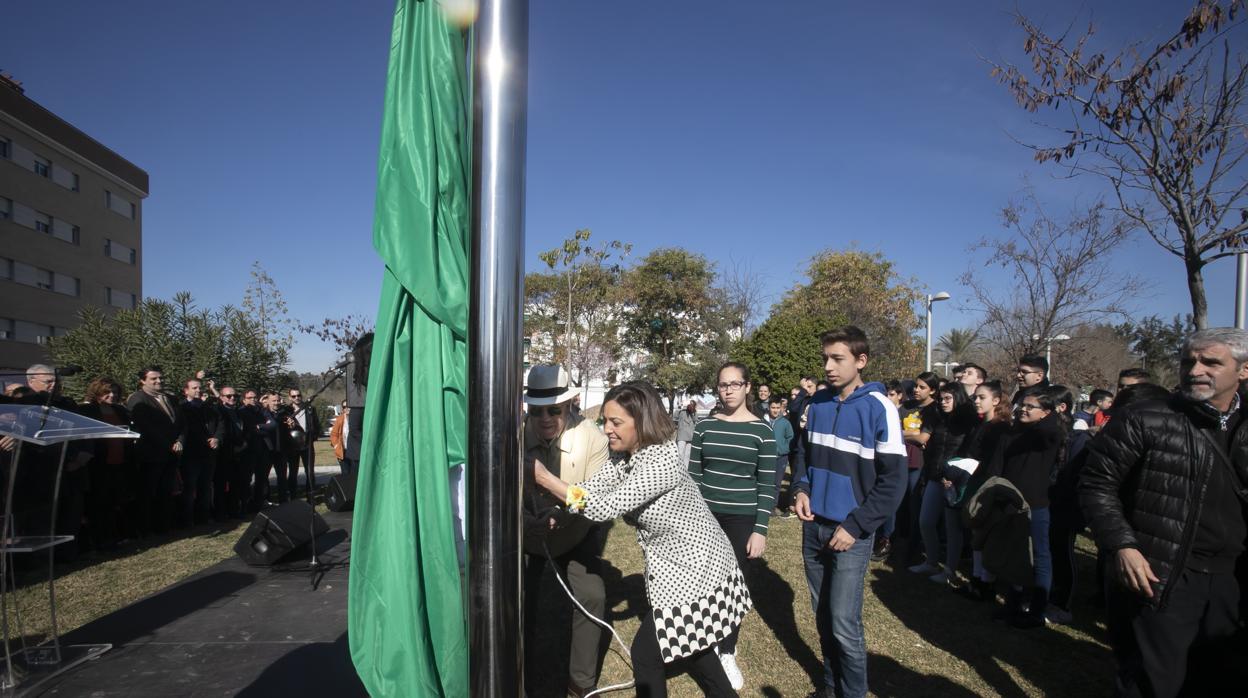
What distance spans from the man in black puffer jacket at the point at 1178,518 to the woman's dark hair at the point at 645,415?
186 cm

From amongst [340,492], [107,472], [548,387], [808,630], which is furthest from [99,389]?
[808,630]

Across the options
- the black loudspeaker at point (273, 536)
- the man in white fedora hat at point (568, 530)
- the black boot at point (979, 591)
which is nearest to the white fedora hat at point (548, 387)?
the man in white fedora hat at point (568, 530)

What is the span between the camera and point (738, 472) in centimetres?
437

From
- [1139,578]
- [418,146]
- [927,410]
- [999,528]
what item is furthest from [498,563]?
[927,410]

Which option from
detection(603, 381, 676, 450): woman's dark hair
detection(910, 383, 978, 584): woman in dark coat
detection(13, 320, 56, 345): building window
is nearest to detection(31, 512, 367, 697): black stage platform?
detection(603, 381, 676, 450): woman's dark hair

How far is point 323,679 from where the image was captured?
3795 millimetres

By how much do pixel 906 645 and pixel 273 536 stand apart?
601 cm

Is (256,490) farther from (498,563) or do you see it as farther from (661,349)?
(661,349)

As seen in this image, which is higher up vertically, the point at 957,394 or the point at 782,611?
the point at 957,394

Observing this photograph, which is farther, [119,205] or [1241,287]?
[119,205]

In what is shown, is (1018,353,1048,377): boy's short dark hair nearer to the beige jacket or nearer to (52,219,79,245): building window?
the beige jacket

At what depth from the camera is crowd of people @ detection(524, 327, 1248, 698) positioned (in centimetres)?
250

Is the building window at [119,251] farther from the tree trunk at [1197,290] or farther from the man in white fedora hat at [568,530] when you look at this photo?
the tree trunk at [1197,290]

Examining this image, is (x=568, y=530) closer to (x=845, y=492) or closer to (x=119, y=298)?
(x=845, y=492)
